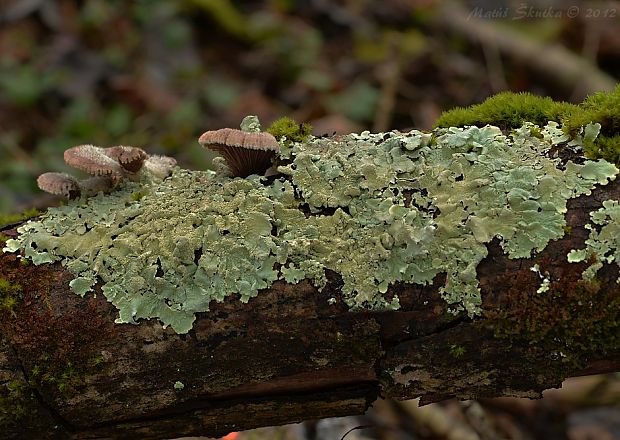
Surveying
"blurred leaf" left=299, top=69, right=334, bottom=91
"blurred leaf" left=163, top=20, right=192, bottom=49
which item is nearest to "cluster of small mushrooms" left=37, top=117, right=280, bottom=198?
"blurred leaf" left=299, top=69, right=334, bottom=91

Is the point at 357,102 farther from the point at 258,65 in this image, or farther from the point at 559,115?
the point at 559,115

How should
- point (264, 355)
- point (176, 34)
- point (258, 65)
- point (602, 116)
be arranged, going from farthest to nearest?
point (176, 34) < point (258, 65) < point (602, 116) < point (264, 355)

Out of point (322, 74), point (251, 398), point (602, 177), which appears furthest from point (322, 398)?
point (322, 74)

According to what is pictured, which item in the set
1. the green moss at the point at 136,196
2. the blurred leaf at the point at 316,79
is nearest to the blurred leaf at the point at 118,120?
the blurred leaf at the point at 316,79

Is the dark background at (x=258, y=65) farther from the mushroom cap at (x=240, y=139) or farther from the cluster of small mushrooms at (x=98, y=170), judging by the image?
the mushroom cap at (x=240, y=139)

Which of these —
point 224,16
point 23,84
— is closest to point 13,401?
point 23,84

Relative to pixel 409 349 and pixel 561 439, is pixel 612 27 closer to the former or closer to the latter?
pixel 561 439

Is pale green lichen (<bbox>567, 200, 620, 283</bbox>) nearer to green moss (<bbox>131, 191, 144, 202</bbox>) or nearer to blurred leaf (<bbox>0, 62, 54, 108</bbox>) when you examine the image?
green moss (<bbox>131, 191, 144, 202</bbox>)
